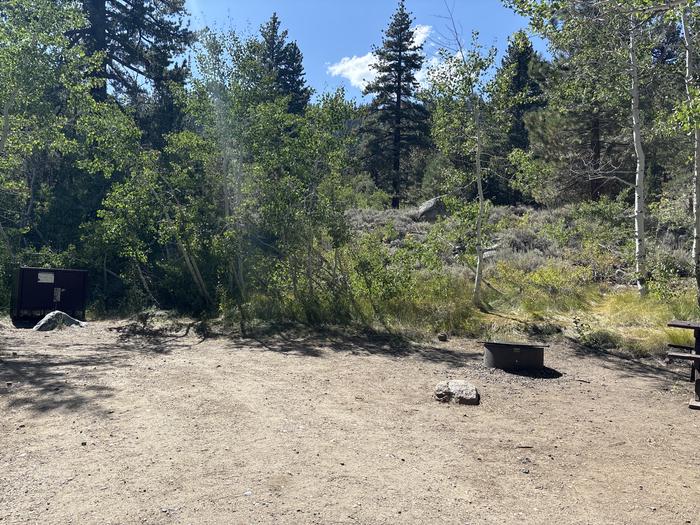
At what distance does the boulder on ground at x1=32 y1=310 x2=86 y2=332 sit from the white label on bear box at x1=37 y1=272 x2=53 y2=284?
3.92 ft

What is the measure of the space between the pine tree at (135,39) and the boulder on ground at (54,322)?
41.2ft

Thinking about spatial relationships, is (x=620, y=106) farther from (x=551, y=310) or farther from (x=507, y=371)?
(x=507, y=371)

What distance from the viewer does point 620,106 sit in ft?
44.4

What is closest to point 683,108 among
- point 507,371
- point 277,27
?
point 507,371

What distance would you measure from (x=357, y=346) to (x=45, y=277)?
816 centimetres

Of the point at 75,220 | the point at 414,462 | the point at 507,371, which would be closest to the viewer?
the point at 414,462

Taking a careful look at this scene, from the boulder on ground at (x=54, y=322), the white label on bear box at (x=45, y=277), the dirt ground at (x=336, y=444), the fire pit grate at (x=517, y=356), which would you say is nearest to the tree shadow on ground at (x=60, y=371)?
the dirt ground at (x=336, y=444)

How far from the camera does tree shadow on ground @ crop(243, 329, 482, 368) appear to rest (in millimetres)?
9219

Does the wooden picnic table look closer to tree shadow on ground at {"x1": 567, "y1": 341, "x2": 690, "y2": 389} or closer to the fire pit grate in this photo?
tree shadow on ground at {"x1": 567, "y1": 341, "x2": 690, "y2": 389}

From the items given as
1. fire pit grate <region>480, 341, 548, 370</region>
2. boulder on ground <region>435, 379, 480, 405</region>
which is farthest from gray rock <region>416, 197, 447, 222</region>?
boulder on ground <region>435, 379, 480, 405</region>

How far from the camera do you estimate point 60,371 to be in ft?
23.9

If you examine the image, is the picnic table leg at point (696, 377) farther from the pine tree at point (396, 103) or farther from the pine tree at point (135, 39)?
the pine tree at point (396, 103)

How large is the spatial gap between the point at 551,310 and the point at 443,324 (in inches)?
93.6

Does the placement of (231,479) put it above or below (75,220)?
below
